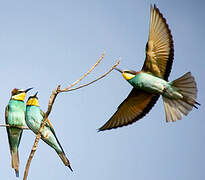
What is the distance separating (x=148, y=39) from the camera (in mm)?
2588

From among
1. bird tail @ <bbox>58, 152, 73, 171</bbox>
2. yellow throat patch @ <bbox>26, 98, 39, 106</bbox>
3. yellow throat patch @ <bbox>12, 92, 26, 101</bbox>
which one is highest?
yellow throat patch @ <bbox>12, 92, 26, 101</bbox>

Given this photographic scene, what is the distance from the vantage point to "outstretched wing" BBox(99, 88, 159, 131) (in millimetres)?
2607

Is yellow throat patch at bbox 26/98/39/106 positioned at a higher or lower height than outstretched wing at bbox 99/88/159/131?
higher

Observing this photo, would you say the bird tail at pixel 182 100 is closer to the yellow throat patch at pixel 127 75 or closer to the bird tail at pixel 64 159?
the yellow throat patch at pixel 127 75

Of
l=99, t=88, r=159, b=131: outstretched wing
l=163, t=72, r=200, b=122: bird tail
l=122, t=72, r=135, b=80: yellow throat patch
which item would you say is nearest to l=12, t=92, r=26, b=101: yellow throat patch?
l=99, t=88, r=159, b=131: outstretched wing

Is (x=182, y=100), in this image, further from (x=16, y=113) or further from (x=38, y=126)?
(x=16, y=113)

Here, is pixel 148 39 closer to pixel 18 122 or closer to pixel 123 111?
pixel 123 111

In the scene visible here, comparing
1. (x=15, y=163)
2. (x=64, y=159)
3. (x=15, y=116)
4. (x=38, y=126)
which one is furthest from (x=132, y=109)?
(x=15, y=116)

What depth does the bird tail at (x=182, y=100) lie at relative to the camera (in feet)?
7.80

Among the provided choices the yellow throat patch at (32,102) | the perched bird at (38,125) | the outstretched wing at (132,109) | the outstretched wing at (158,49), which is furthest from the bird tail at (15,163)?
the outstretched wing at (158,49)

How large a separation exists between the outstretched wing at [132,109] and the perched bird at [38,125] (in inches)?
21.6

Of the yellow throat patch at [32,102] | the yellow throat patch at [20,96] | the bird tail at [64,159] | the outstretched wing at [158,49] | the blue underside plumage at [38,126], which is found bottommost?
the bird tail at [64,159]

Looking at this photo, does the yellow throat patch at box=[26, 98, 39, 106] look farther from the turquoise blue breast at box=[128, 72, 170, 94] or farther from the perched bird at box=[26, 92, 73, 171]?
the turquoise blue breast at box=[128, 72, 170, 94]

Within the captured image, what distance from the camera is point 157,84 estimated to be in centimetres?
241
